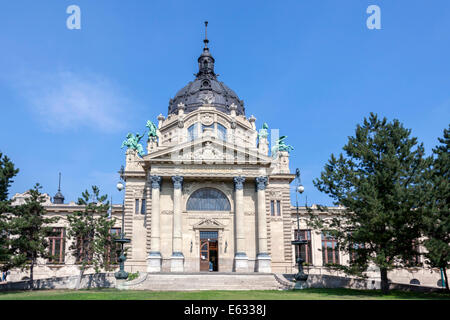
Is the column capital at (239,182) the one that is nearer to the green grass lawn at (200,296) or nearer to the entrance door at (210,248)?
the entrance door at (210,248)

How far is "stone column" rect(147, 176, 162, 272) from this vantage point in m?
38.4

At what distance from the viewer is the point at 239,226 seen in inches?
1592

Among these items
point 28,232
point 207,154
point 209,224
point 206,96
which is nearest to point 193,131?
point 206,96

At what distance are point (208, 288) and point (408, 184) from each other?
15783 millimetres

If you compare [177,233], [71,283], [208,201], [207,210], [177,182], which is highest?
[177,182]

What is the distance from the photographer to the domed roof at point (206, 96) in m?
54.3

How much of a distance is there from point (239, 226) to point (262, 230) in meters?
2.22

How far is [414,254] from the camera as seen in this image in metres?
28.9

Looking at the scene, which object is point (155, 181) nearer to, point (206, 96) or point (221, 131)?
point (221, 131)

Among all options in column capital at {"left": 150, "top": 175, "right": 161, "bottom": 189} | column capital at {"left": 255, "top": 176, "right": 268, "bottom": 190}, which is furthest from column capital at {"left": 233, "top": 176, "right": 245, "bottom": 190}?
column capital at {"left": 150, "top": 175, "right": 161, "bottom": 189}

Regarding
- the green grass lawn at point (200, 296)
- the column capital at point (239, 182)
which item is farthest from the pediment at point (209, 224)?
the green grass lawn at point (200, 296)

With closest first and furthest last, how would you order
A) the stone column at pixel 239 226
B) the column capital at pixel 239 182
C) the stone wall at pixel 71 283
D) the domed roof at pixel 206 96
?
the stone wall at pixel 71 283
the stone column at pixel 239 226
the column capital at pixel 239 182
the domed roof at pixel 206 96

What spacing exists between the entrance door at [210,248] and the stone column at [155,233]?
448 centimetres

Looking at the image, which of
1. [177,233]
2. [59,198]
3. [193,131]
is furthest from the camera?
[59,198]
